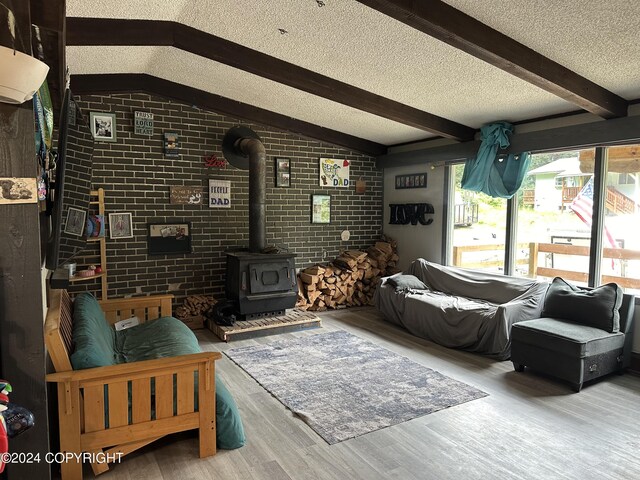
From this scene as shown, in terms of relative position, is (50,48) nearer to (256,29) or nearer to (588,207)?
(256,29)

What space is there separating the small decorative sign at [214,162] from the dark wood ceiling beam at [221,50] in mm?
1740

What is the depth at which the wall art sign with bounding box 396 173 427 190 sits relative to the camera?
5.96m

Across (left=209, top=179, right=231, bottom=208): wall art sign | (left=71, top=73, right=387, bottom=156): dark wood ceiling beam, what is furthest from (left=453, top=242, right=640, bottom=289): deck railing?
(left=209, top=179, right=231, bottom=208): wall art sign

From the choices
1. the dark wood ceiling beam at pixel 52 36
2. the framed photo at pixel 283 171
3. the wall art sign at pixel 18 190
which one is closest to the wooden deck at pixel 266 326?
the framed photo at pixel 283 171

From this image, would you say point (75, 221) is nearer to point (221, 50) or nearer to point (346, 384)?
point (221, 50)

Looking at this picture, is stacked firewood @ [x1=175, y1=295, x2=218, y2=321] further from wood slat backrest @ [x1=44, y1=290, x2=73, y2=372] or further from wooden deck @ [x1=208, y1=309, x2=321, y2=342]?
wood slat backrest @ [x1=44, y1=290, x2=73, y2=372]

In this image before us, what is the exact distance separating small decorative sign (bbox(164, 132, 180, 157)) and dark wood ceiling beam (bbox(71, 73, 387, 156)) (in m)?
0.43

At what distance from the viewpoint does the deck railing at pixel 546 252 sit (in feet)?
12.8

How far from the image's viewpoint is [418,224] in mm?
6082

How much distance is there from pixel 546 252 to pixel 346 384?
8.87 feet

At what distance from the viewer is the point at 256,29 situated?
3.25 metres

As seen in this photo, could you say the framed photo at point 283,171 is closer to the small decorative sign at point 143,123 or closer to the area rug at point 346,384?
the small decorative sign at point 143,123

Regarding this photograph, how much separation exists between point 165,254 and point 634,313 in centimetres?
482

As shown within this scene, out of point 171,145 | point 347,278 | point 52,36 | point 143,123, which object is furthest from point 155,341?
point 347,278
